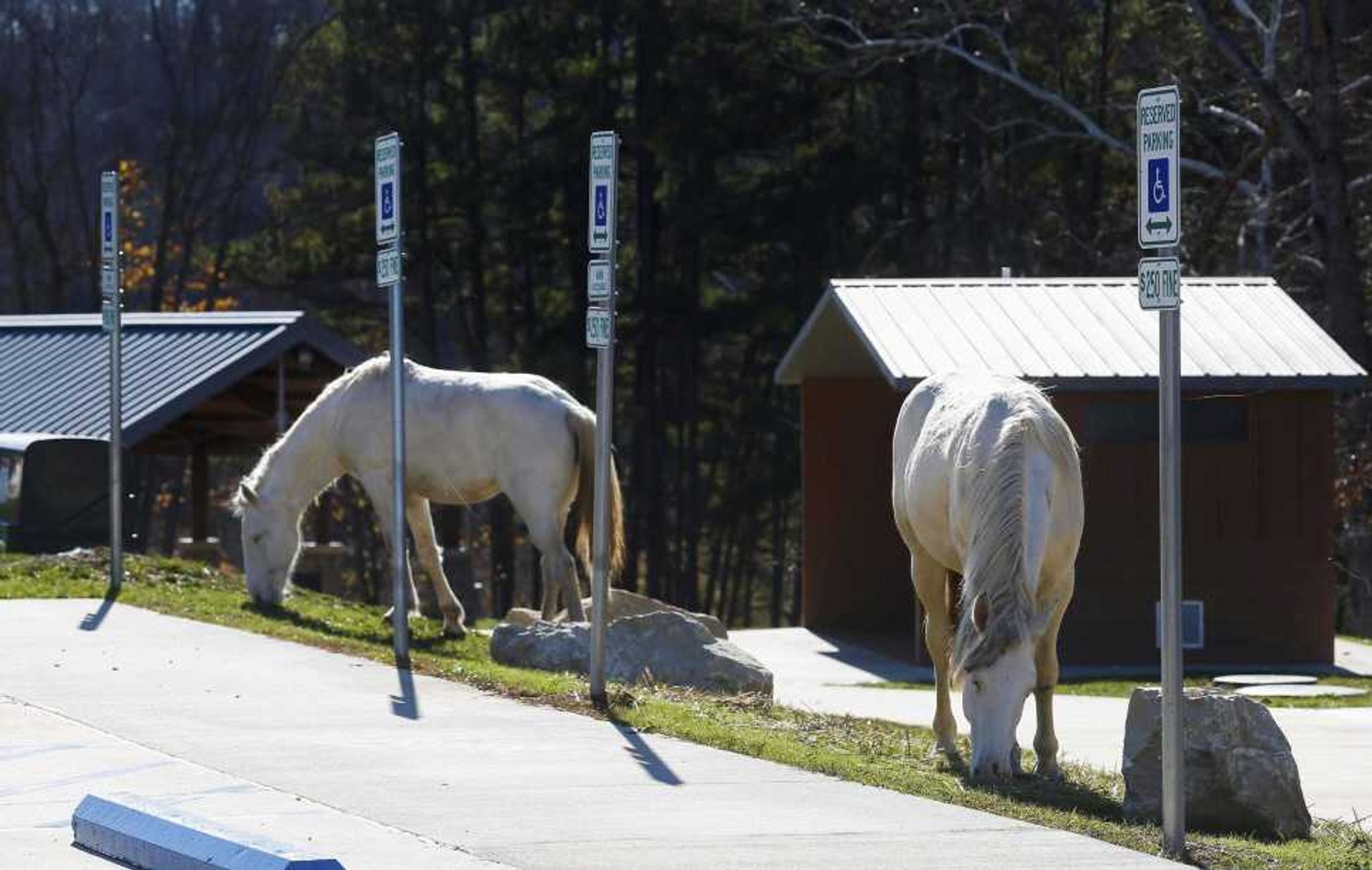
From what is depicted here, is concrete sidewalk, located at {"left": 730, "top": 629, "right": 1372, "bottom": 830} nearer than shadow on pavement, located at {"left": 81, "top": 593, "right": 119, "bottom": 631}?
Yes

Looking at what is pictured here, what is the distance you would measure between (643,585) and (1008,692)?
1294 inches

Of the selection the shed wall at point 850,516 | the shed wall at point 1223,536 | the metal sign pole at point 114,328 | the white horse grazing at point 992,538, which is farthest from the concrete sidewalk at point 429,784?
the shed wall at point 850,516

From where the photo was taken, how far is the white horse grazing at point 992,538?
380 inches

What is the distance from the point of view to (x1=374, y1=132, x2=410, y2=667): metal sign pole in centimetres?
1304


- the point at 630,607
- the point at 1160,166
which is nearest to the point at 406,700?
the point at 630,607

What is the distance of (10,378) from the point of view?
24281 mm

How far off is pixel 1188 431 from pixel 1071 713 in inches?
190

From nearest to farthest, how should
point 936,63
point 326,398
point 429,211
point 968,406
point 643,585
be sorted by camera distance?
point 968,406, point 326,398, point 936,63, point 429,211, point 643,585

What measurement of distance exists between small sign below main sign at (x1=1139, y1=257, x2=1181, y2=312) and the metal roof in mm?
9975

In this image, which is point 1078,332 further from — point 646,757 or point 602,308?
point 646,757

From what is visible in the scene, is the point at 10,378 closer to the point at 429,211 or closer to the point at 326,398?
the point at 326,398

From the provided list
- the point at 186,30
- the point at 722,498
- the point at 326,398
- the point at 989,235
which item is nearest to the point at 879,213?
the point at 989,235

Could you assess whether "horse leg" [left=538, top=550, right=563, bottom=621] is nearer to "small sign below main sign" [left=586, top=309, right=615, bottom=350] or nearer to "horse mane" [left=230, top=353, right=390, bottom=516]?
"horse mane" [left=230, top=353, right=390, bottom=516]

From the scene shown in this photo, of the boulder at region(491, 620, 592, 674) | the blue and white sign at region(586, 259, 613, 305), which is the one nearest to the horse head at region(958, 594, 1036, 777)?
the blue and white sign at region(586, 259, 613, 305)
